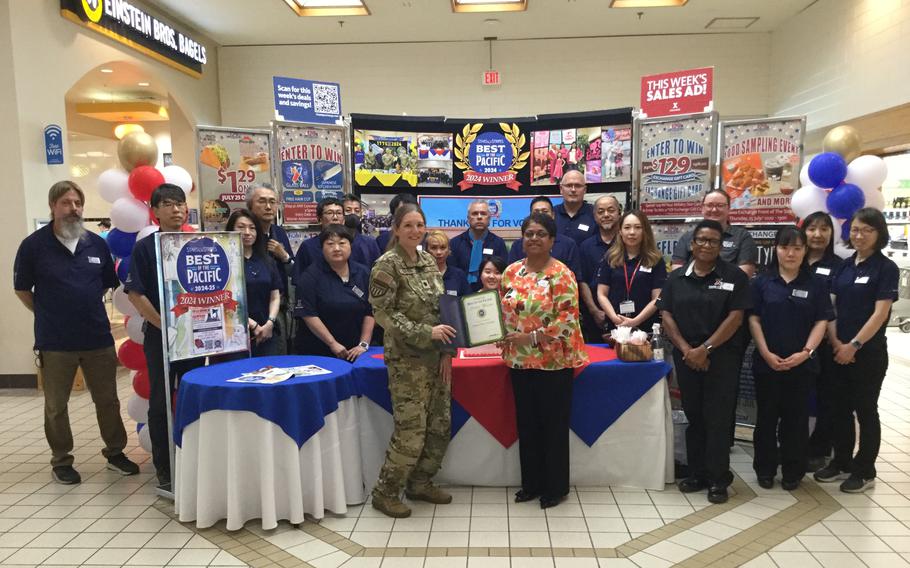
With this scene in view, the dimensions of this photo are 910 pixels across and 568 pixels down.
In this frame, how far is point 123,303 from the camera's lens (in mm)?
4070

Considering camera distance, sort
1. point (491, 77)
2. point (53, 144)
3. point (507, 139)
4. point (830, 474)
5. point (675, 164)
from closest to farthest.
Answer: point (830, 474)
point (675, 164)
point (507, 139)
point (53, 144)
point (491, 77)

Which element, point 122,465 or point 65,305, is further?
point 122,465

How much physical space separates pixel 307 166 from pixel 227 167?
70cm

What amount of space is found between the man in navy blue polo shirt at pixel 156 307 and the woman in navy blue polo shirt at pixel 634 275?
280 cm

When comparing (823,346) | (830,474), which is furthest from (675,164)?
(830,474)

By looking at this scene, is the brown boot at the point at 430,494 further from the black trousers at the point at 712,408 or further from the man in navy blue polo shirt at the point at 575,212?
the man in navy blue polo shirt at the point at 575,212

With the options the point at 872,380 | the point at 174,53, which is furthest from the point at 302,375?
the point at 174,53

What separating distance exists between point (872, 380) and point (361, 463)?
3141mm

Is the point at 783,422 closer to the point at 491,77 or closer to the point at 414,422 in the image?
the point at 414,422

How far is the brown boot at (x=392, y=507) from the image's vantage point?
331 cm

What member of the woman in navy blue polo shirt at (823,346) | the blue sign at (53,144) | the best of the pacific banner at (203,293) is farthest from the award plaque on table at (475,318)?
the blue sign at (53,144)

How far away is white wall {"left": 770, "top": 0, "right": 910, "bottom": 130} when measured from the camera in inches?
279

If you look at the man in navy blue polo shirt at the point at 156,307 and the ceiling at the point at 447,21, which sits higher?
the ceiling at the point at 447,21

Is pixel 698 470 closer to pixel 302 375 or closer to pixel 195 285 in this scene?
pixel 302 375
